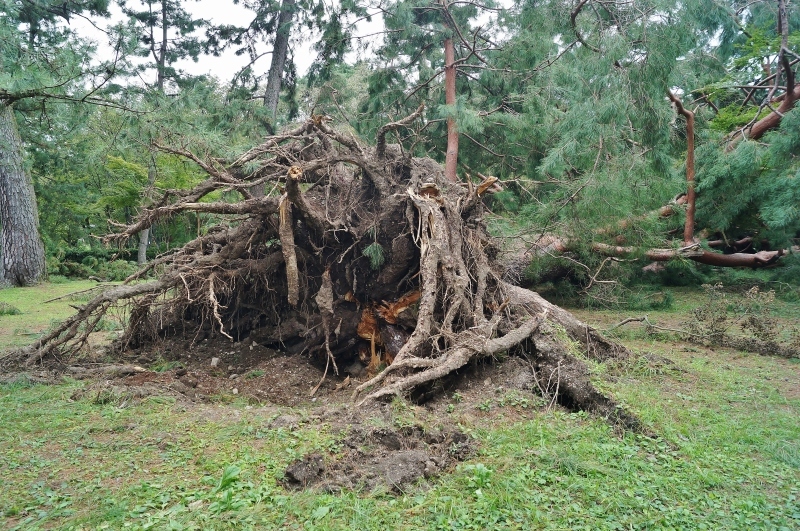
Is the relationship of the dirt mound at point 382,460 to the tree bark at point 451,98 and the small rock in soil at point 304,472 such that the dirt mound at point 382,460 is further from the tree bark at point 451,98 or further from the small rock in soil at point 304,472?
the tree bark at point 451,98

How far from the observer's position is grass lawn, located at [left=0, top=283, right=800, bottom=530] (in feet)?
9.09

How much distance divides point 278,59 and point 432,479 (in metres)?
12.6

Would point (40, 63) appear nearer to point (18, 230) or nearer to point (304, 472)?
point (304, 472)

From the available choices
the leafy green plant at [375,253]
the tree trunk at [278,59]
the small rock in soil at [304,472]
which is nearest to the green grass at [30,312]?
the leafy green plant at [375,253]

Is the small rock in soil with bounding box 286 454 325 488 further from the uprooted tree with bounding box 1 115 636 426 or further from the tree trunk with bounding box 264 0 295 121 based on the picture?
the tree trunk with bounding box 264 0 295 121

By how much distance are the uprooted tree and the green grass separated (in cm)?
165

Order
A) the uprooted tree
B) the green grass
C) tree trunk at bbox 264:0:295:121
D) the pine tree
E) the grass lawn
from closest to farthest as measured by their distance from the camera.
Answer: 1. the grass lawn
2. the pine tree
3. the uprooted tree
4. the green grass
5. tree trunk at bbox 264:0:295:121

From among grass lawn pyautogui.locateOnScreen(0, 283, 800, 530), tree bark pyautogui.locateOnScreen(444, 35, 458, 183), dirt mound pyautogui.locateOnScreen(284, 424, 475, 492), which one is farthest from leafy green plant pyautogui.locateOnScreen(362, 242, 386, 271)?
tree bark pyautogui.locateOnScreen(444, 35, 458, 183)

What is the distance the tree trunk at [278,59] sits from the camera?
43.1ft

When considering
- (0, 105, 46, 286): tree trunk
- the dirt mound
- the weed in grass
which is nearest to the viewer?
the dirt mound

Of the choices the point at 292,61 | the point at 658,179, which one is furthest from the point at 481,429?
the point at 292,61

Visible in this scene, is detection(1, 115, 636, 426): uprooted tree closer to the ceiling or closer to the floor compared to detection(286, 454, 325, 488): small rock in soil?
closer to the ceiling

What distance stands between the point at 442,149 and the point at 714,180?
5.48 meters

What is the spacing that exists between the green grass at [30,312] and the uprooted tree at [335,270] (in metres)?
1.65
